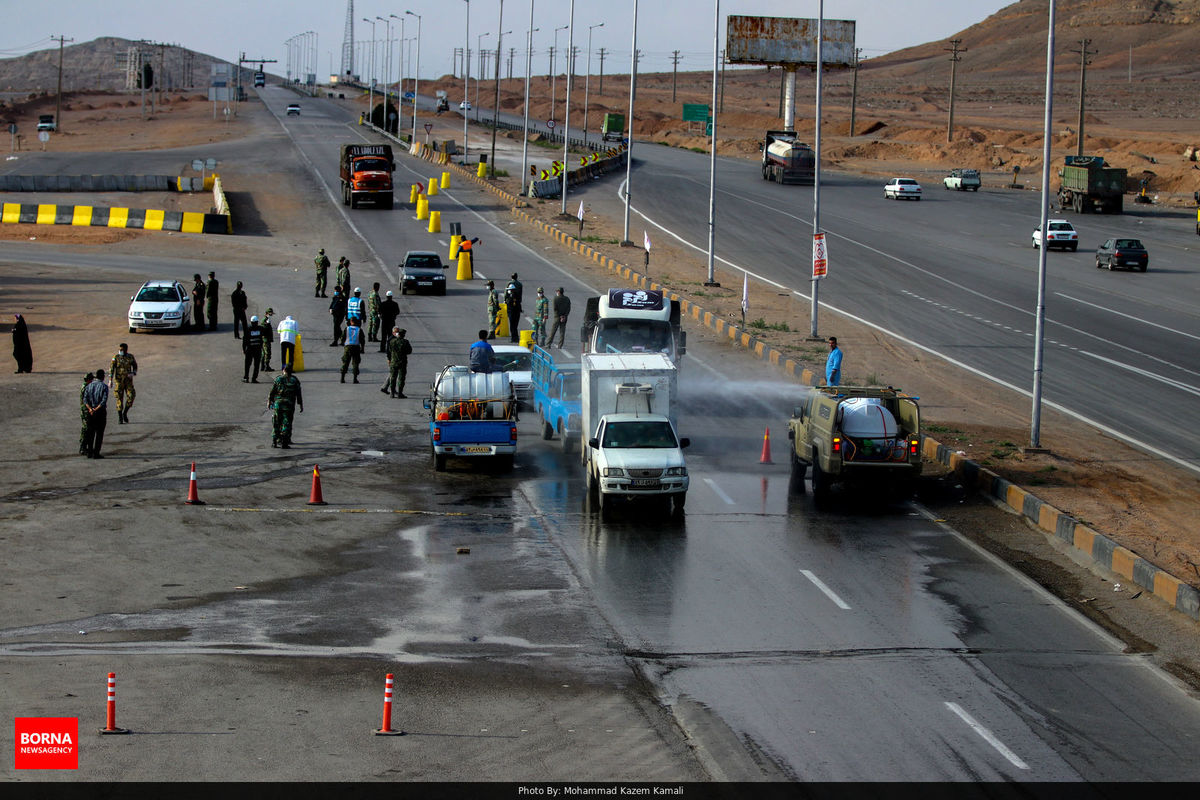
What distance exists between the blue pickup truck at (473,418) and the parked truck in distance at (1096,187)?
2292 inches

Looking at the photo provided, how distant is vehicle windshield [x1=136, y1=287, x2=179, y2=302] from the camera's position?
37125mm

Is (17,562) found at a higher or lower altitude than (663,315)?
lower

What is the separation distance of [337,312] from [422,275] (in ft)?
31.5

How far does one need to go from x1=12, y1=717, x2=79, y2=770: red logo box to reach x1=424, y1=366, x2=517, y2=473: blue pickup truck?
11.5 m

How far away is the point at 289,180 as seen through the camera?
74.7 m

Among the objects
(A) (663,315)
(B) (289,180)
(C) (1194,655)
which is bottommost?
(C) (1194,655)

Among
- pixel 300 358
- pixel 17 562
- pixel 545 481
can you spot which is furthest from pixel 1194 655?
pixel 300 358

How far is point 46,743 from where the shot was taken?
10.5 m

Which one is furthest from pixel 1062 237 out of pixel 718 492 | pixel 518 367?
pixel 718 492

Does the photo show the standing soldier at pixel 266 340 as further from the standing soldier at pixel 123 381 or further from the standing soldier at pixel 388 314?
the standing soldier at pixel 123 381

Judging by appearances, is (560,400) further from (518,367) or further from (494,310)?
(494,310)

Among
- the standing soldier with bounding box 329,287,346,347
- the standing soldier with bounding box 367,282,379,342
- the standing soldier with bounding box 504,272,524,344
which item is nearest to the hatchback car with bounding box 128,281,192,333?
the standing soldier with bounding box 329,287,346,347

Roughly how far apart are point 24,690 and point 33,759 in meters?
1.80

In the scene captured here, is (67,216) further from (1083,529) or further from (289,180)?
(1083,529)
